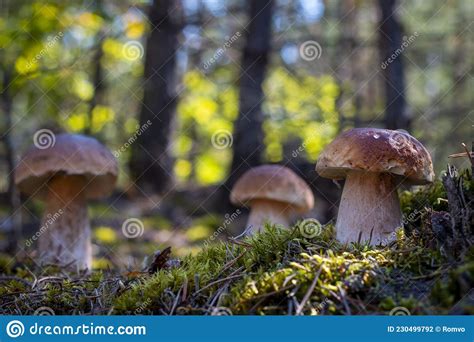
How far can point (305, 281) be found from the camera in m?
1.74

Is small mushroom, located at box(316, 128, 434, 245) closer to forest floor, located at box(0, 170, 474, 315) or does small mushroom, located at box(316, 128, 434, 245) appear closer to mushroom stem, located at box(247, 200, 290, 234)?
forest floor, located at box(0, 170, 474, 315)

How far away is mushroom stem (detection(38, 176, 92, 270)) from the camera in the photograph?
4.07m

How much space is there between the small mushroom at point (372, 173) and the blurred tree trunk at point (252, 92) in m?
4.19

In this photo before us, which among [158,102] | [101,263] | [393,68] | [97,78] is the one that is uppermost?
[97,78]

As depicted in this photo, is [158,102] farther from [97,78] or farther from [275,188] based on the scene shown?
[275,188]

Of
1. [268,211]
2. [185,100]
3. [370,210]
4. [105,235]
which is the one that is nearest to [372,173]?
[370,210]

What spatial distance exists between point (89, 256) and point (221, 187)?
3.15m

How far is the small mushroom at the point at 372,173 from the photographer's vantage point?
2.16 meters

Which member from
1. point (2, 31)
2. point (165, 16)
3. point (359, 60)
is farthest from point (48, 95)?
point (359, 60)

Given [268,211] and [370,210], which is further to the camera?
[268,211]

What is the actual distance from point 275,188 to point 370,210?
70.5 inches

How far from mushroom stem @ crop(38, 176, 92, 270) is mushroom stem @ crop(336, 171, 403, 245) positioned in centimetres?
256

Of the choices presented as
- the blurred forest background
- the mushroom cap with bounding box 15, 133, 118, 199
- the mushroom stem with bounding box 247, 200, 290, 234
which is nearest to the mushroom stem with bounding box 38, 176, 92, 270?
the mushroom cap with bounding box 15, 133, 118, 199

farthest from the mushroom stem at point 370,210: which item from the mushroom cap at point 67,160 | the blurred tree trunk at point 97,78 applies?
the blurred tree trunk at point 97,78
